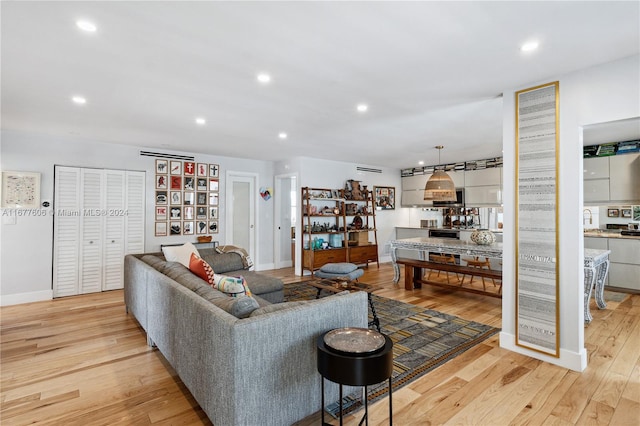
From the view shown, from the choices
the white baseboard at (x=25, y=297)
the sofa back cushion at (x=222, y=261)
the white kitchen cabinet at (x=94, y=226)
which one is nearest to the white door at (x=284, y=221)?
the sofa back cushion at (x=222, y=261)

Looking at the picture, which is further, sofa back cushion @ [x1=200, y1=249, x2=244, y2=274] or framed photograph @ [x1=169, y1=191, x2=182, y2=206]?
framed photograph @ [x1=169, y1=191, x2=182, y2=206]

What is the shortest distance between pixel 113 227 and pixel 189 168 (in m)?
1.67

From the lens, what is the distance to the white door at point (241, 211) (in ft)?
21.8

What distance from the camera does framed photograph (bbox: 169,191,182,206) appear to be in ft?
19.5

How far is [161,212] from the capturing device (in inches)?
230

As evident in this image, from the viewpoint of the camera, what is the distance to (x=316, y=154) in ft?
20.9

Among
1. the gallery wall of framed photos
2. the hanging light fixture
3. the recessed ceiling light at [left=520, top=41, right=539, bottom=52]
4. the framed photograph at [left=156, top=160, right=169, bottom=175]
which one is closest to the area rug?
the hanging light fixture

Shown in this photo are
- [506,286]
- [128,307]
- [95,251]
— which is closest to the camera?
[506,286]

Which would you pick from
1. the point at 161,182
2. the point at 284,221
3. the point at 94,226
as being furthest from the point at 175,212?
the point at 284,221

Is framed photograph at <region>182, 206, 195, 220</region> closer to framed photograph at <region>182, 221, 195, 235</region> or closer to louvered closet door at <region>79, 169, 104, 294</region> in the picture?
framed photograph at <region>182, 221, 195, 235</region>

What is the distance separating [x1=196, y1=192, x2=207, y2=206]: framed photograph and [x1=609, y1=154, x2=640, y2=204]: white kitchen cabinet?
287 inches

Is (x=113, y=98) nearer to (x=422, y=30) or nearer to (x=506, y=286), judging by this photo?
(x=422, y=30)

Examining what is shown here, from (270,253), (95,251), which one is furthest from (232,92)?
(270,253)

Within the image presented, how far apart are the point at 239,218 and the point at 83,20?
5.11 m
